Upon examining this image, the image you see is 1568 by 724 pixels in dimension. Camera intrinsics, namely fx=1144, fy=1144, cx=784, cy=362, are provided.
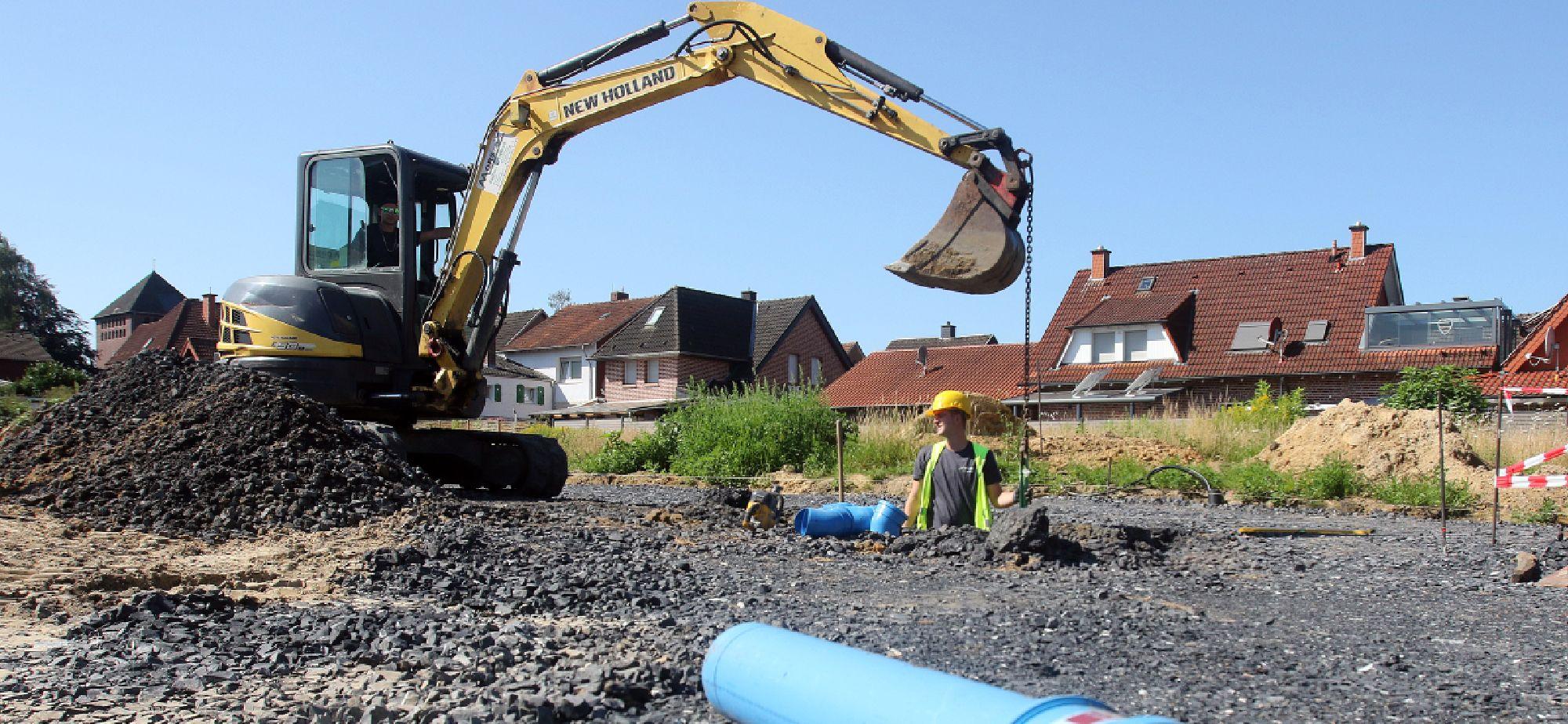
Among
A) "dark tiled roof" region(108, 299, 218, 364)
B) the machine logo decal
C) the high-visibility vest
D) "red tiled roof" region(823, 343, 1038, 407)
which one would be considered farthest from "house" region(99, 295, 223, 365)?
the high-visibility vest

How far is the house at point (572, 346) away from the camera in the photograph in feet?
169

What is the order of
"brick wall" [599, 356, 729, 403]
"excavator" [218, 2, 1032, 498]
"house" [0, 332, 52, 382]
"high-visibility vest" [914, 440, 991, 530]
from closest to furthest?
"high-visibility vest" [914, 440, 991, 530] → "excavator" [218, 2, 1032, 498] → "brick wall" [599, 356, 729, 403] → "house" [0, 332, 52, 382]

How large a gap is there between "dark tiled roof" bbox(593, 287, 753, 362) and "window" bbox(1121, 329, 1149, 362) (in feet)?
60.2

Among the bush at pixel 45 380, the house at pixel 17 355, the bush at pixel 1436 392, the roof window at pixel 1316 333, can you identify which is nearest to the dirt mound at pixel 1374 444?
the bush at pixel 1436 392

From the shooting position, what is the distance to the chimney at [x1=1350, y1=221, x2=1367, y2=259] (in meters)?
34.9

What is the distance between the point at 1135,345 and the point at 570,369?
2757cm

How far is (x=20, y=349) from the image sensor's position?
57406 mm

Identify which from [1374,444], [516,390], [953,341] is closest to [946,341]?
[953,341]

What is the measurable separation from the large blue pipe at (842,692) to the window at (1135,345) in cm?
3290

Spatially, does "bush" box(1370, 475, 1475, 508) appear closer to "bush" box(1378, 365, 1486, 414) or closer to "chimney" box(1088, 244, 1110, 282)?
"bush" box(1378, 365, 1486, 414)

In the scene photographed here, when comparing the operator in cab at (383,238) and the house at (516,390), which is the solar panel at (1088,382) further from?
the house at (516,390)

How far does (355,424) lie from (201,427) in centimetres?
135

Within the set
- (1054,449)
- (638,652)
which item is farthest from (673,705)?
(1054,449)

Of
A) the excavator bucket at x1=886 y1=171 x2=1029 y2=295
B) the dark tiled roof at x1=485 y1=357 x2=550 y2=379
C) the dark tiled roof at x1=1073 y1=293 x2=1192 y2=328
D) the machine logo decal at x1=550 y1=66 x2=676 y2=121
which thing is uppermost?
the machine logo decal at x1=550 y1=66 x2=676 y2=121
